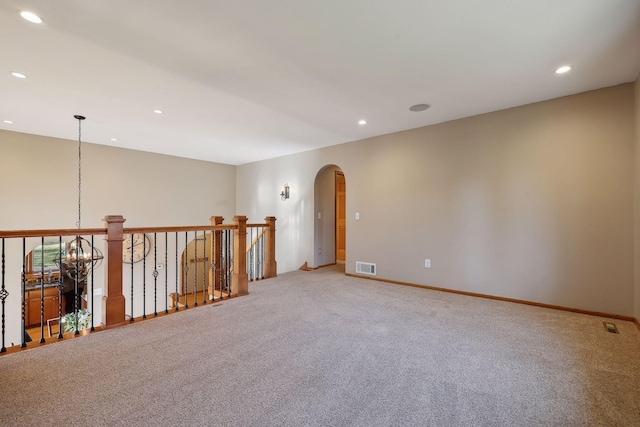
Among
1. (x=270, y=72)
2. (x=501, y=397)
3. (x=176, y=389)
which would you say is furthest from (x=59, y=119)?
(x=501, y=397)

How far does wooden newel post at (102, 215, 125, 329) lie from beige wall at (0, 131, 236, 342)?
11.8ft

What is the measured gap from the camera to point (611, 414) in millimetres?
1550

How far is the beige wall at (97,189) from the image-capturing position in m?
4.76

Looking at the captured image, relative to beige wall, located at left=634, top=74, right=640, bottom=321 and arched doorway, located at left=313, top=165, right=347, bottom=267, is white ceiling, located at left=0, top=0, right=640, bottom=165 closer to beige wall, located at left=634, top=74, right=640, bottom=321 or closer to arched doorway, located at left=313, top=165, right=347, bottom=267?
beige wall, located at left=634, top=74, right=640, bottom=321

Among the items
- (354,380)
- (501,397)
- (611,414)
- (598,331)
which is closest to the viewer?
(611,414)

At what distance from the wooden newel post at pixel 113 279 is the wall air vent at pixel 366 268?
11.2 feet

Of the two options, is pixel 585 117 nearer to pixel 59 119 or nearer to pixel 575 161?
pixel 575 161

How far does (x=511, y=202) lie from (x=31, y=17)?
4768mm

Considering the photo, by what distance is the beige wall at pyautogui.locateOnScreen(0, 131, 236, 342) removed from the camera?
4762 mm

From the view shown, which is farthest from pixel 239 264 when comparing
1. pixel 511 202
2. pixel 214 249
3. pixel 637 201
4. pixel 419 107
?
pixel 637 201

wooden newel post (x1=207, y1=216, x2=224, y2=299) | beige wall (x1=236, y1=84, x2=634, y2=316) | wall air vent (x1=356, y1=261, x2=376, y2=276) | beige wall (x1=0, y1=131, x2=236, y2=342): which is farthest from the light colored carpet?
beige wall (x1=0, y1=131, x2=236, y2=342)

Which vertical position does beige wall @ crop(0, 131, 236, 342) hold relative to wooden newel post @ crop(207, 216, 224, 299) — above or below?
above

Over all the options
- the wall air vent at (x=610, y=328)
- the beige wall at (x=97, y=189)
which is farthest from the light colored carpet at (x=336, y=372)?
the beige wall at (x=97, y=189)

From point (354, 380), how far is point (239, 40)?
2606mm
